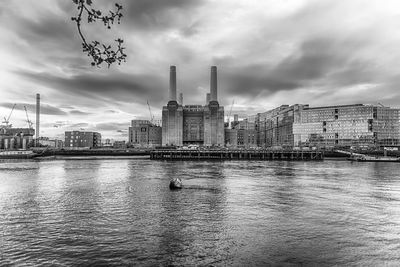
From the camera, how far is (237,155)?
176 meters

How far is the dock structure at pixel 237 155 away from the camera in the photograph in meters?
167

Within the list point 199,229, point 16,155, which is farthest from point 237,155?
point 199,229

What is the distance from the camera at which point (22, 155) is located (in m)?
172

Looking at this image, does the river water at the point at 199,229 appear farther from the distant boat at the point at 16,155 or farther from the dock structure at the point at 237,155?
the distant boat at the point at 16,155

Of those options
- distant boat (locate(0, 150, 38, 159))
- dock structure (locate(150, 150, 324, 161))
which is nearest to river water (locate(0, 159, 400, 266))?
dock structure (locate(150, 150, 324, 161))

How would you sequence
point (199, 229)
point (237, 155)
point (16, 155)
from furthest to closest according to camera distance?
point (237, 155) → point (16, 155) → point (199, 229)

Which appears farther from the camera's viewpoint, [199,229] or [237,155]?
[237,155]

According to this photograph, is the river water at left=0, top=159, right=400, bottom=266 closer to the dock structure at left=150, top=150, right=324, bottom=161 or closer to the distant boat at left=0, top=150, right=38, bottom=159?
the dock structure at left=150, top=150, right=324, bottom=161

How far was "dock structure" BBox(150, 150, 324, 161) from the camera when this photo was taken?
16738 cm

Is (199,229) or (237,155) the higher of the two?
(237,155)

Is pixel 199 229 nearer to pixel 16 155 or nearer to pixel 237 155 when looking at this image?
pixel 237 155

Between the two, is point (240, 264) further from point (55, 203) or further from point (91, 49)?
point (55, 203)

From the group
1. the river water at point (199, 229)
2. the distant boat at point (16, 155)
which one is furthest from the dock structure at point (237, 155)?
the river water at point (199, 229)

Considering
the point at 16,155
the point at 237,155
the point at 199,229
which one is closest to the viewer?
the point at 199,229
